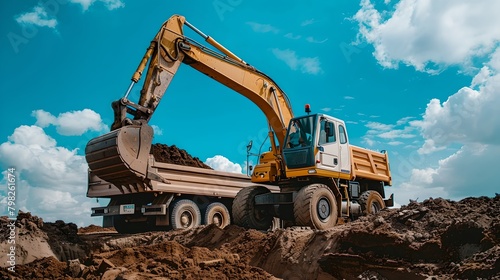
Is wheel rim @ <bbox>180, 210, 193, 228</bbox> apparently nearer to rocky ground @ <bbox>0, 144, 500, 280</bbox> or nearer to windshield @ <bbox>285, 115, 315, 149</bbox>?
rocky ground @ <bbox>0, 144, 500, 280</bbox>

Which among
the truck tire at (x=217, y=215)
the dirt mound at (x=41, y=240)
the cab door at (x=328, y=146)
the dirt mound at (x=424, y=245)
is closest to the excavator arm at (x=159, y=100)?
the cab door at (x=328, y=146)

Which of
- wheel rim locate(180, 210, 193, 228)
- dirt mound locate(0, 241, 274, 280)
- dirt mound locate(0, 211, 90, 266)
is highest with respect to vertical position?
wheel rim locate(180, 210, 193, 228)

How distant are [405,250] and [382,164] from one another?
7.38 m

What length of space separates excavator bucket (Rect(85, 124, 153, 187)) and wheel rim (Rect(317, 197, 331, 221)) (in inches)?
153

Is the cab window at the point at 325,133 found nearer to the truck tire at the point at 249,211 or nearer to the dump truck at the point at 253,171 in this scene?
the dump truck at the point at 253,171

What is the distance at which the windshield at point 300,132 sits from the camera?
34.8ft

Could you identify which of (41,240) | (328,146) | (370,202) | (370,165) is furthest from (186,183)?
(370,165)

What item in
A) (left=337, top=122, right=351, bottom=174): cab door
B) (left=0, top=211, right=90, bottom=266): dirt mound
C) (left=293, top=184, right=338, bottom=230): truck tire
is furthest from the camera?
(left=337, top=122, right=351, bottom=174): cab door

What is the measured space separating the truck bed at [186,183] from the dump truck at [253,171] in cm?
3

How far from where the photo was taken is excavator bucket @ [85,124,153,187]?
913 cm

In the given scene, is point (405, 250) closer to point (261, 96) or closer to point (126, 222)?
point (261, 96)

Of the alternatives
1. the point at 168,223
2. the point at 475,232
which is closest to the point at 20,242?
the point at 168,223

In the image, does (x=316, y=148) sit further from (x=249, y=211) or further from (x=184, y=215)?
(x=184, y=215)

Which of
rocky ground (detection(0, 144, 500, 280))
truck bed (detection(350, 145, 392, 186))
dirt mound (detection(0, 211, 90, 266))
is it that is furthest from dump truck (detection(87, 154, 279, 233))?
truck bed (detection(350, 145, 392, 186))
